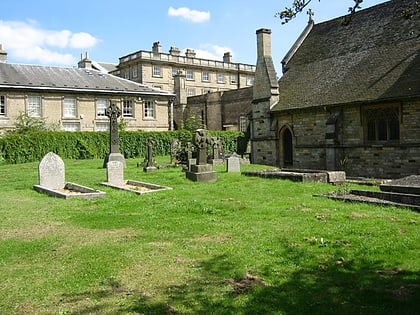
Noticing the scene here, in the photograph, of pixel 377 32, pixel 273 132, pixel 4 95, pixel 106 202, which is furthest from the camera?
pixel 4 95

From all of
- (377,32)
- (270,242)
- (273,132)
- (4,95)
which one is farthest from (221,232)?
(4,95)

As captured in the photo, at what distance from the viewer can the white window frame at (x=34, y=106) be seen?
3553 centimetres

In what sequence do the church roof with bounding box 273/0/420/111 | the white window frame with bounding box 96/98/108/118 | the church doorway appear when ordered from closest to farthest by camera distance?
the church roof with bounding box 273/0/420/111
the church doorway
the white window frame with bounding box 96/98/108/118

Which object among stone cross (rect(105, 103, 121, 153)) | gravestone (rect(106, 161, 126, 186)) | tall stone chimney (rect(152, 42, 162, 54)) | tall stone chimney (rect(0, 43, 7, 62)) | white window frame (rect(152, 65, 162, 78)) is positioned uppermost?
tall stone chimney (rect(152, 42, 162, 54))

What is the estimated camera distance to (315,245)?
23.1ft

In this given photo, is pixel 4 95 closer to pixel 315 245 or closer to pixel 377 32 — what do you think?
pixel 377 32

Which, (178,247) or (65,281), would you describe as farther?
(178,247)

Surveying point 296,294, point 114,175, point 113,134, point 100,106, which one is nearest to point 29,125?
point 100,106

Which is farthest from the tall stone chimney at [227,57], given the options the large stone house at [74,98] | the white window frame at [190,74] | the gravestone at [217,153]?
the gravestone at [217,153]

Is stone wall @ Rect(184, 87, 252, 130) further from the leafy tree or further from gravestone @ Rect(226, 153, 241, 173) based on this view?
gravestone @ Rect(226, 153, 241, 173)

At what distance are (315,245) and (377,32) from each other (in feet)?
68.0

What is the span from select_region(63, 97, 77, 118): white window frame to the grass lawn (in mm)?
27402

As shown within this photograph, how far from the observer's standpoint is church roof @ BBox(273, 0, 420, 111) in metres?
20.1

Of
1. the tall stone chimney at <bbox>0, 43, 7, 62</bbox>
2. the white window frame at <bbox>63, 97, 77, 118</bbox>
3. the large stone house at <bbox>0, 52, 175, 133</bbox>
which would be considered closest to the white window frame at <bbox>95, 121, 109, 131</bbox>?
the large stone house at <bbox>0, 52, 175, 133</bbox>
